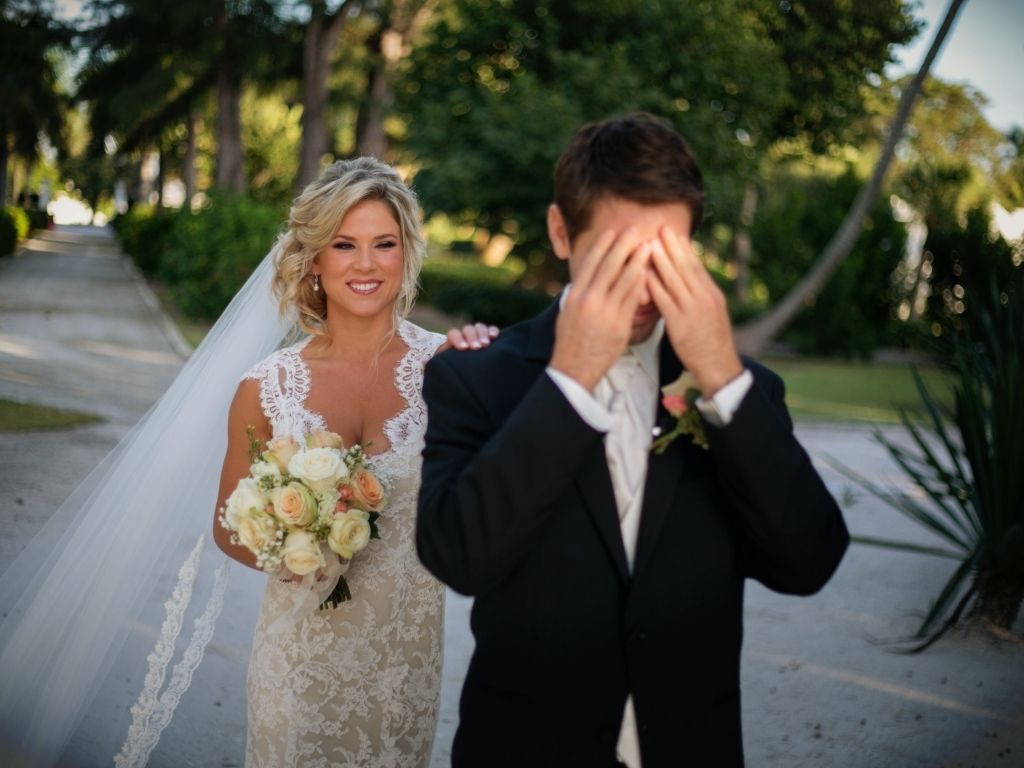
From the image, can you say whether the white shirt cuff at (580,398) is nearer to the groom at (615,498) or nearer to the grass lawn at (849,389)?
the groom at (615,498)

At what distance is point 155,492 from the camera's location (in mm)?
3777

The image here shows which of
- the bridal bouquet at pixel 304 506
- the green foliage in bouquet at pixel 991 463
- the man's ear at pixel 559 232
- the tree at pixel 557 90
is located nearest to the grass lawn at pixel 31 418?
the bridal bouquet at pixel 304 506

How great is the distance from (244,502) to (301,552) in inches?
8.1

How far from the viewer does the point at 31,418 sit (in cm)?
530

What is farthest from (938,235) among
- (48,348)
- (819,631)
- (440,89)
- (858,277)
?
(48,348)

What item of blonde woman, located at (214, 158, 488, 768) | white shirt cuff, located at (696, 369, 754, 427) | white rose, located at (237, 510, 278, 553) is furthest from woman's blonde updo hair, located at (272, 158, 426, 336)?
white shirt cuff, located at (696, 369, 754, 427)

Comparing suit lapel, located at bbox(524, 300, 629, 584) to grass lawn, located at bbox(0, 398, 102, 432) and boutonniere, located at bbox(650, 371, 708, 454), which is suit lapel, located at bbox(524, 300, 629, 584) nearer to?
boutonniere, located at bbox(650, 371, 708, 454)

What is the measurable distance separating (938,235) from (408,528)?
26596mm

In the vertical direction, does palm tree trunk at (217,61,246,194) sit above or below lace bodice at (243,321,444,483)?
below

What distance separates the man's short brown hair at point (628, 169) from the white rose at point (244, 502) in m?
1.28

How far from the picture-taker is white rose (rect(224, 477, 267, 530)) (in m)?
2.79

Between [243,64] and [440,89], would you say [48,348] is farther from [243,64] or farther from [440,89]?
[243,64]

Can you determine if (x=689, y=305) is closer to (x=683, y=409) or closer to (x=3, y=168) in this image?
(x=683, y=409)

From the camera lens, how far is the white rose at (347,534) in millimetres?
2832
